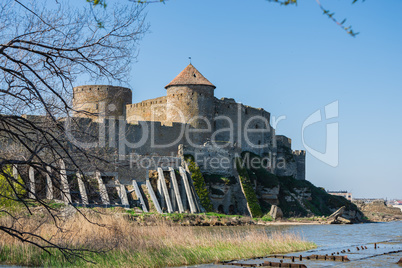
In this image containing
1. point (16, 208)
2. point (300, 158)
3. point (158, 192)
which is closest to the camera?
point (16, 208)

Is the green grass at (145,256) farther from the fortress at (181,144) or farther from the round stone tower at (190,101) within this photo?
the round stone tower at (190,101)

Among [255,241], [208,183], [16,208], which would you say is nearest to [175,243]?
[255,241]

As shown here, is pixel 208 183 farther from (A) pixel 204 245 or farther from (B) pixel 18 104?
(B) pixel 18 104

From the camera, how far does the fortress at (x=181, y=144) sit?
29.1 metres

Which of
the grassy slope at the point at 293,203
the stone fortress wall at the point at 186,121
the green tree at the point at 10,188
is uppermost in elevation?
the stone fortress wall at the point at 186,121

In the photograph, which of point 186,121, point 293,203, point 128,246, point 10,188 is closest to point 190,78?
point 186,121

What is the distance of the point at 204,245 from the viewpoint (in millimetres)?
12547

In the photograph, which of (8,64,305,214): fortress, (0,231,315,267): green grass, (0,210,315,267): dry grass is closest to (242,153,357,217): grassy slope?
(8,64,305,214): fortress

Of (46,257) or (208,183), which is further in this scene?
(208,183)

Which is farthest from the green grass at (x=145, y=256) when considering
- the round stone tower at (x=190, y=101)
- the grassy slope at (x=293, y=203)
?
the round stone tower at (x=190, y=101)

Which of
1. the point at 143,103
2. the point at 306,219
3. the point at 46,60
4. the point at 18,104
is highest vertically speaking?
the point at 143,103

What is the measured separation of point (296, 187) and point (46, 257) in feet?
113

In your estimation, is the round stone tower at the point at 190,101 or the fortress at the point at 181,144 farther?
Result: the round stone tower at the point at 190,101

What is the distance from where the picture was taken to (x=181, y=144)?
Answer: 34094 mm
